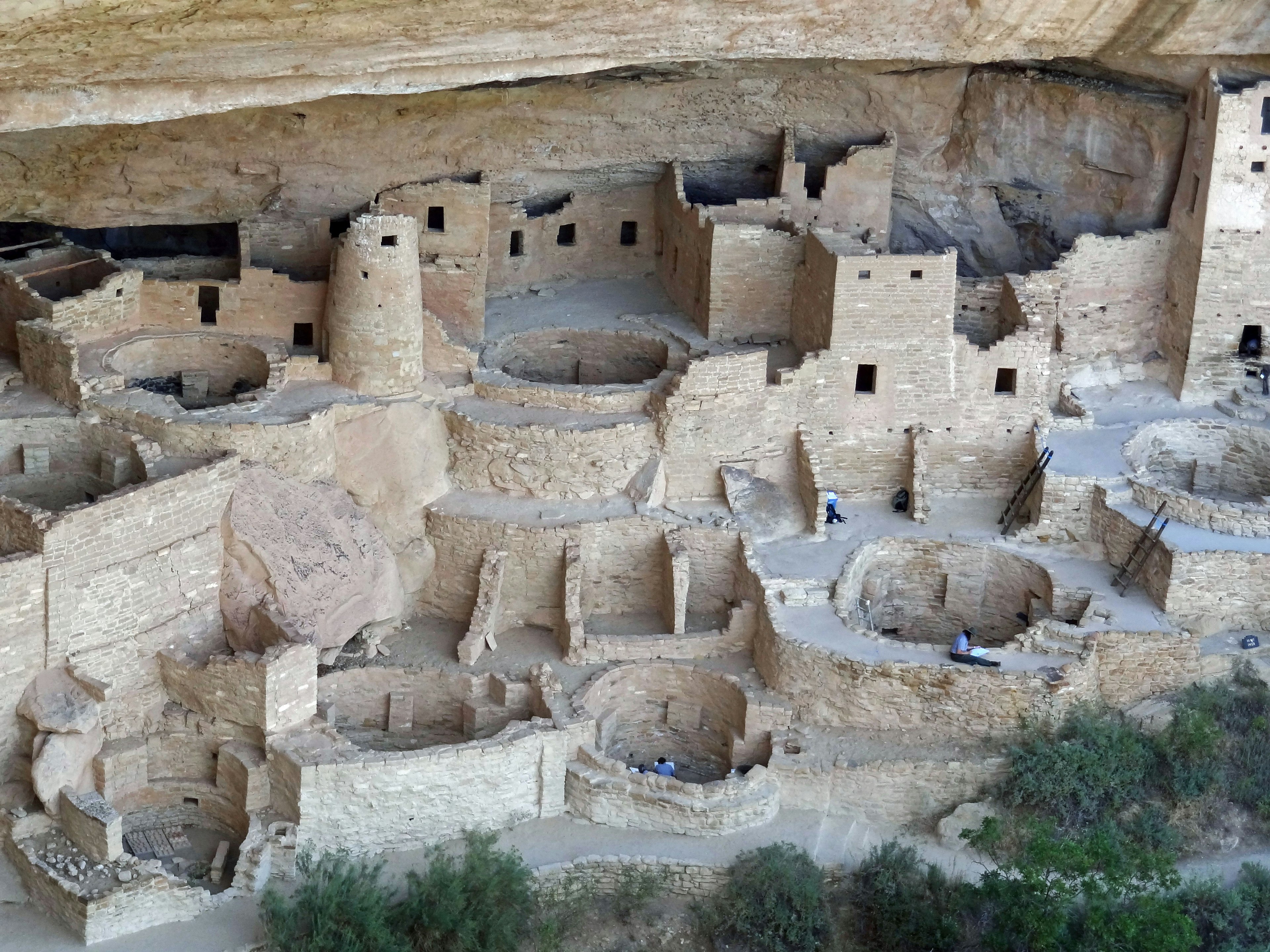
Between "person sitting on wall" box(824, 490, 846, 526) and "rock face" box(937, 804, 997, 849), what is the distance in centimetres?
363

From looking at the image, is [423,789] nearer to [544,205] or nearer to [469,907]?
[469,907]

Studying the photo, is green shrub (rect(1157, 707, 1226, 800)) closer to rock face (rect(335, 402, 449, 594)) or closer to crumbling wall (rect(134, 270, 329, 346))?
rock face (rect(335, 402, 449, 594))

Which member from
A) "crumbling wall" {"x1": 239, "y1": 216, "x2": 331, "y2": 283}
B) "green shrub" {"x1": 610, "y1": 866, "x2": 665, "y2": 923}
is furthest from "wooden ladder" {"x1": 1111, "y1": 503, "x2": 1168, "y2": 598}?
"crumbling wall" {"x1": 239, "y1": 216, "x2": 331, "y2": 283}

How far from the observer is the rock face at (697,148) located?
21594 millimetres

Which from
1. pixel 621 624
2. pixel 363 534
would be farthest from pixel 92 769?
pixel 621 624

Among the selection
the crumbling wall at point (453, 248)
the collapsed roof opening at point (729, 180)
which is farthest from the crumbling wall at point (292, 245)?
the collapsed roof opening at point (729, 180)

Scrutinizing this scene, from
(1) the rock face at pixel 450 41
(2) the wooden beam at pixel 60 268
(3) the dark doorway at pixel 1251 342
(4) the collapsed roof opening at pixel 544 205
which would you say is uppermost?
(1) the rock face at pixel 450 41

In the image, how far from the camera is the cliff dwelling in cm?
1884

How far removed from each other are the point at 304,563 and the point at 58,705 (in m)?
2.76

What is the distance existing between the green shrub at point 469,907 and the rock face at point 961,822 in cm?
394

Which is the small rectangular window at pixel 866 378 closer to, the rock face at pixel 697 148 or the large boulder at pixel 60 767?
the rock face at pixel 697 148

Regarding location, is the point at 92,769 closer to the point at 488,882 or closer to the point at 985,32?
the point at 488,882

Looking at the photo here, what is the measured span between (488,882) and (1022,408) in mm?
8060

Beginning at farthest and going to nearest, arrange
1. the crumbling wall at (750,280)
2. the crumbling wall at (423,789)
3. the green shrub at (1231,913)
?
1. the crumbling wall at (750,280)
2. the crumbling wall at (423,789)
3. the green shrub at (1231,913)
